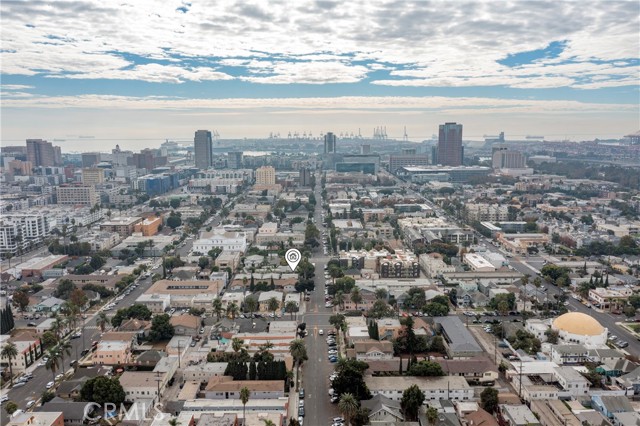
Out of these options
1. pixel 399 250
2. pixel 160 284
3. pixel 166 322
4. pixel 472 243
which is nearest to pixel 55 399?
pixel 166 322

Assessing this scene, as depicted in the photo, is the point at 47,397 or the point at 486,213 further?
the point at 486,213

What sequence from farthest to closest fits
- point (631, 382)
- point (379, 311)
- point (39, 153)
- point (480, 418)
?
point (39, 153)
point (379, 311)
point (631, 382)
point (480, 418)

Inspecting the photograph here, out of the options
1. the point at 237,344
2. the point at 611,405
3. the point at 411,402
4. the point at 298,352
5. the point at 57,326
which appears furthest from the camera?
the point at 57,326

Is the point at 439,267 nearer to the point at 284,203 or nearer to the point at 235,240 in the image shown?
the point at 235,240

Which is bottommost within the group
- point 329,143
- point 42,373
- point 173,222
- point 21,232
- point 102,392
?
point 42,373

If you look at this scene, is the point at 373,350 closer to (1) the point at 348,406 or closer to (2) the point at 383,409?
(2) the point at 383,409

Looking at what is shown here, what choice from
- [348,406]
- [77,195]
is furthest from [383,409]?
[77,195]
